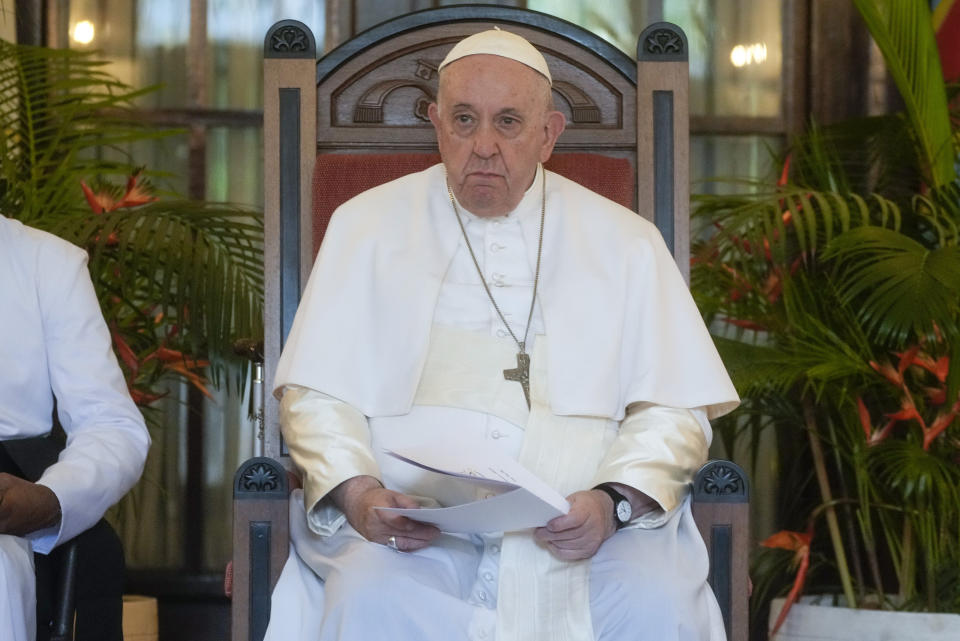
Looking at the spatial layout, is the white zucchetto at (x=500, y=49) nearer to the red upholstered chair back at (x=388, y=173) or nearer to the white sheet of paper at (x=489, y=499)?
the red upholstered chair back at (x=388, y=173)

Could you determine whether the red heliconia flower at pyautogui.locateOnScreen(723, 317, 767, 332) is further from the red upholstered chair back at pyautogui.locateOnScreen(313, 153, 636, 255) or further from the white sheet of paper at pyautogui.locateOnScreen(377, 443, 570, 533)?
the white sheet of paper at pyautogui.locateOnScreen(377, 443, 570, 533)

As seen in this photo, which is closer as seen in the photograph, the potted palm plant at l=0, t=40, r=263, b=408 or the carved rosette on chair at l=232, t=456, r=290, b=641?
the carved rosette on chair at l=232, t=456, r=290, b=641

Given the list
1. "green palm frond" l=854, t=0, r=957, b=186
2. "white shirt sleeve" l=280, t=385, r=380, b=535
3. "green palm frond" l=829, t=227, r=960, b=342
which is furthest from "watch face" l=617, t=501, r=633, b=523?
"green palm frond" l=854, t=0, r=957, b=186

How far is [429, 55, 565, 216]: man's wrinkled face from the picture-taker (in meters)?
2.86

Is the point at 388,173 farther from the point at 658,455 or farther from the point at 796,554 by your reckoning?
the point at 796,554

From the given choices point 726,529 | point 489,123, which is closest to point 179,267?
point 489,123

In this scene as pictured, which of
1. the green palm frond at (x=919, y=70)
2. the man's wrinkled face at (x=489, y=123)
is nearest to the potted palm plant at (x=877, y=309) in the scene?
the green palm frond at (x=919, y=70)

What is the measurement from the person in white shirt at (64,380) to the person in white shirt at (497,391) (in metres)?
0.34

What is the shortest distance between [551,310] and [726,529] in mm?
591

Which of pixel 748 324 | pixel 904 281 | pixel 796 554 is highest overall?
pixel 904 281

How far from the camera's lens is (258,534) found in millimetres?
2566

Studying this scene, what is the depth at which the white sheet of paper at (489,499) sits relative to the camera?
2236 mm

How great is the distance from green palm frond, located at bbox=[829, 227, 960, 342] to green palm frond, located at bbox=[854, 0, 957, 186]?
0.48 metres

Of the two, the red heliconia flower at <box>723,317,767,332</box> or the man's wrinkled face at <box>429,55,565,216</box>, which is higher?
the man's wrinkled face at <box>429,55,565,216</box>
